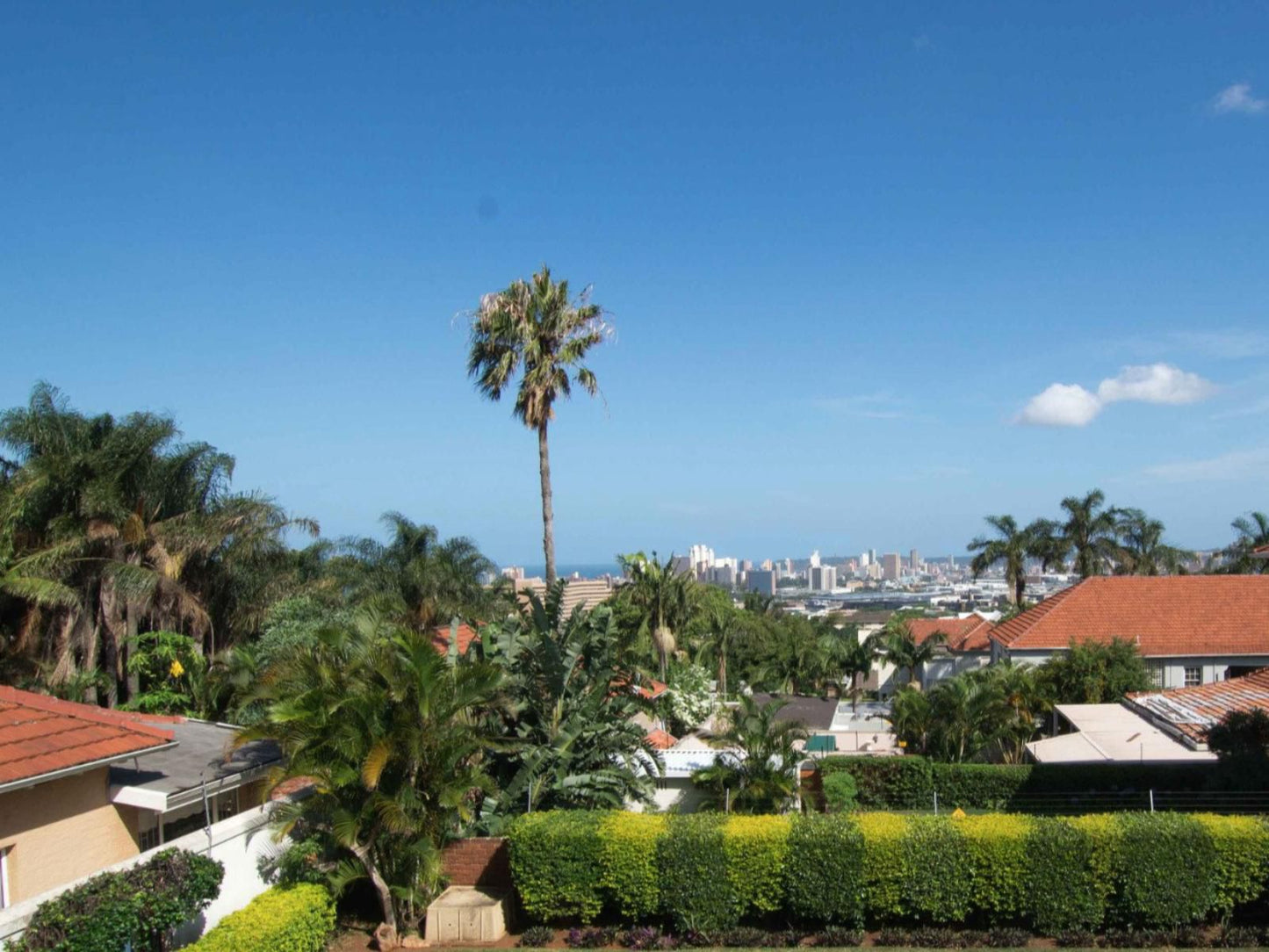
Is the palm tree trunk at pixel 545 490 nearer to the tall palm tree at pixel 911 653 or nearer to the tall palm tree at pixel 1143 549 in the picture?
the tall palm tree at pixel 911 653

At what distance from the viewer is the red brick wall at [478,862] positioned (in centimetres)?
1567

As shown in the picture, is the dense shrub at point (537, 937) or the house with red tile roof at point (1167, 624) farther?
the house with red tile roof at point (1167, 624)

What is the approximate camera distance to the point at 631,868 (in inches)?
556

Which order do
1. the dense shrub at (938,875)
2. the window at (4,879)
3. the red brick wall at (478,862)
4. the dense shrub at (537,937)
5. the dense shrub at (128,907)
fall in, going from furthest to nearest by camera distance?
the red brick wall at (478,862), the dense shrub at (537,937), the dense shrub at (938,875), the window at (4,879), the dense shrub at (128,907)

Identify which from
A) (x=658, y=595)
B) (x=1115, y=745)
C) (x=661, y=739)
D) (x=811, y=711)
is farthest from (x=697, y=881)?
(x=658, y=595)

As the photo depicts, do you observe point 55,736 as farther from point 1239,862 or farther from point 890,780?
point 890,780

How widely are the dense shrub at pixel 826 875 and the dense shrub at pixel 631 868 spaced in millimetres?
1876

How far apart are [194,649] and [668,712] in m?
13.0

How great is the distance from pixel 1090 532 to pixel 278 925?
54.1 m

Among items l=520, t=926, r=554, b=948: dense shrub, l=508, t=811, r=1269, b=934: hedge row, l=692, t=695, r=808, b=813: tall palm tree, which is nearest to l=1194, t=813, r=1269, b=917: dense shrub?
l=508, t=811, r=1269, b=934: hedge row

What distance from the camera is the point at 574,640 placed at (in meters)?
17.5

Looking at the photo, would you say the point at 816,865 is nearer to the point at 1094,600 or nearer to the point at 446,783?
the point at 446,783

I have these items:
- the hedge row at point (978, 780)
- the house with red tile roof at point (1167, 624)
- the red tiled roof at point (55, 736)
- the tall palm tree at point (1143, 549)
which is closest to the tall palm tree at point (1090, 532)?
the tall palm tree at point (1143, 549)

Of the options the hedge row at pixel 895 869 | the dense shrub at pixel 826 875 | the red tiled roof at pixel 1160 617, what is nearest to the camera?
the hedge row at pixel 895 869
